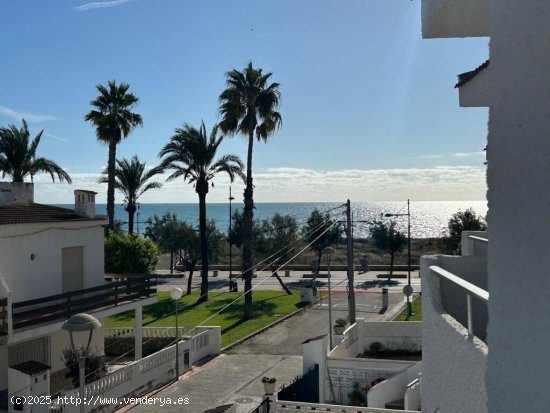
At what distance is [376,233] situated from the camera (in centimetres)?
5028

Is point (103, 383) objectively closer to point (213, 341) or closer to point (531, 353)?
point (213, 341)

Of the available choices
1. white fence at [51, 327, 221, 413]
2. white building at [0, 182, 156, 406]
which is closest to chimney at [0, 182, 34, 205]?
white building at [0, 182, 156, 406]

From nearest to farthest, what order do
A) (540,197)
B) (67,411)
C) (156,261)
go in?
(540,197) → (67,411) → (156,261)

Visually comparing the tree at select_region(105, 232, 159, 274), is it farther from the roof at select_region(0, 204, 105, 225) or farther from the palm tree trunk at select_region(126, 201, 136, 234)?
the palm tree trunk at select_region(126, 201, 136, 234)

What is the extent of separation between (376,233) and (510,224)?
4865 cm

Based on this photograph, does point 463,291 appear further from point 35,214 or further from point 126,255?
point 126,255

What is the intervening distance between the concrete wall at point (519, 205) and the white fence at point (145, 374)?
12903 millimetres

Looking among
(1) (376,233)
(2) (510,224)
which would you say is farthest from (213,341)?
(1) (376,233)

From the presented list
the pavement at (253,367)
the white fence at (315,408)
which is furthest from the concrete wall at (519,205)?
the pavement at (253,367)

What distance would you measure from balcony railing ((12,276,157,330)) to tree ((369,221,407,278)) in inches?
1137

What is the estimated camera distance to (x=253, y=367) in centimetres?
1870

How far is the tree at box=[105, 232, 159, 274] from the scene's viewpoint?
88.5ft

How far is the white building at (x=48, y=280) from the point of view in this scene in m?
14.5

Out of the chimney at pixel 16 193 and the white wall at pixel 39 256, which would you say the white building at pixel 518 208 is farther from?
the chimney at pixel 16 193
